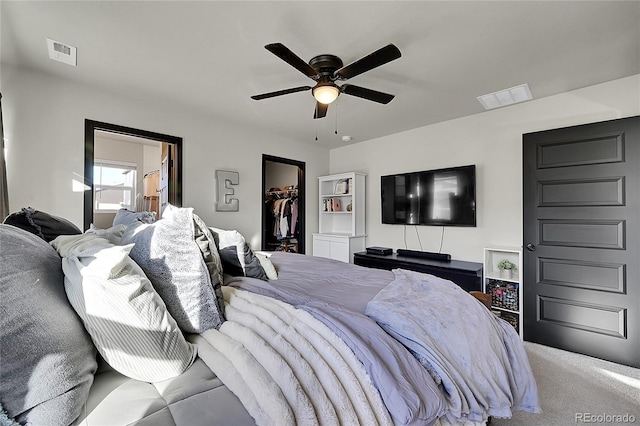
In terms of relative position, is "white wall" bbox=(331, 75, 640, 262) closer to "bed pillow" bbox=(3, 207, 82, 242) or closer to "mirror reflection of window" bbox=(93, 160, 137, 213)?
"bed pillow" bbox=(3, 207, 82, 242)

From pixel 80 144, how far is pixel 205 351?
2.86 m

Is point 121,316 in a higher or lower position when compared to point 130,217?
lower

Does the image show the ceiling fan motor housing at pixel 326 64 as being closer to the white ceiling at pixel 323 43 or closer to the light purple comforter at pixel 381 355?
the white ceiling at pixel 323 43

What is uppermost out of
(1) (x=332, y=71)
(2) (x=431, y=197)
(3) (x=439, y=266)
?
(1) (x=332, y=71)

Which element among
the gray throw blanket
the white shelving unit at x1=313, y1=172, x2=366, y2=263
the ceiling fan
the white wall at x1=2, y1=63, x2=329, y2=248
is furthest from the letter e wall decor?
the gray throw blanket

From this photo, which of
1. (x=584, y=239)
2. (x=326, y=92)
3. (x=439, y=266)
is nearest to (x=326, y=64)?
(x=326, y=92)

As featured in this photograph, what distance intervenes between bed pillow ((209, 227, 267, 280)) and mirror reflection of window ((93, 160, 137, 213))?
4.33m

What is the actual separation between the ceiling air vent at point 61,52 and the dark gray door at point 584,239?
4079 mm

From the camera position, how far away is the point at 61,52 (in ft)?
6.98

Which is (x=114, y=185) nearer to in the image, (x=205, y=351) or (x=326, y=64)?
(x=326, y=64)

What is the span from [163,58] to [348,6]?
1515 mm

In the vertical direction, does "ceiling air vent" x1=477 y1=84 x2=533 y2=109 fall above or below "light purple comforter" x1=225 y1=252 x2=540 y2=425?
above

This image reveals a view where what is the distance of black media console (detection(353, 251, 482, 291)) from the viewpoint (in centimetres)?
301

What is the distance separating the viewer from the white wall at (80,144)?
240 cm
